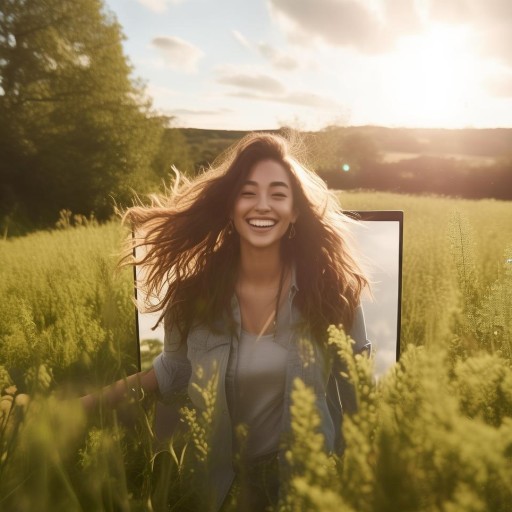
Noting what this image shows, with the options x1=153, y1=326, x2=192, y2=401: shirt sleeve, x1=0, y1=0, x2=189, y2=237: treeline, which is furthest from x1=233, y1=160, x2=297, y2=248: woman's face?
x1=0, y1=0, x2=189, y2=237: treeline

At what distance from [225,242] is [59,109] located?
20303 millimetres

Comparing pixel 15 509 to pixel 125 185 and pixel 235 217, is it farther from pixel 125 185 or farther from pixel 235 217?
pixel 125 185

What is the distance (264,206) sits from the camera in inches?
100

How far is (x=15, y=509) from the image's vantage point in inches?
17.8

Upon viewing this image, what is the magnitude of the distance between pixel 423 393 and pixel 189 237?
2.50m

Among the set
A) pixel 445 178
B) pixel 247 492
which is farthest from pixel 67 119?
pixel 247 492

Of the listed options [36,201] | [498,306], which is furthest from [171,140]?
[498,306]

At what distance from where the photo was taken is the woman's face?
99.7 inches

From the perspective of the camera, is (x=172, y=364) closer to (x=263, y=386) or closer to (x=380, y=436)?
(x=263, y=386)

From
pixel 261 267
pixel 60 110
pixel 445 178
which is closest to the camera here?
pixel 261 267

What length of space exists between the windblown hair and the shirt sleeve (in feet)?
0.26

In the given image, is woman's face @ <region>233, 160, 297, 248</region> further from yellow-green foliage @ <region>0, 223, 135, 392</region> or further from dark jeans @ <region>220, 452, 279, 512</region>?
dark jeans @ <region>220, 452, 279, 512</region>

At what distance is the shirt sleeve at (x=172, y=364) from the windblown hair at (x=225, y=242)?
78 millimetres

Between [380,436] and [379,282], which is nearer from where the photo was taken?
[380,436]
